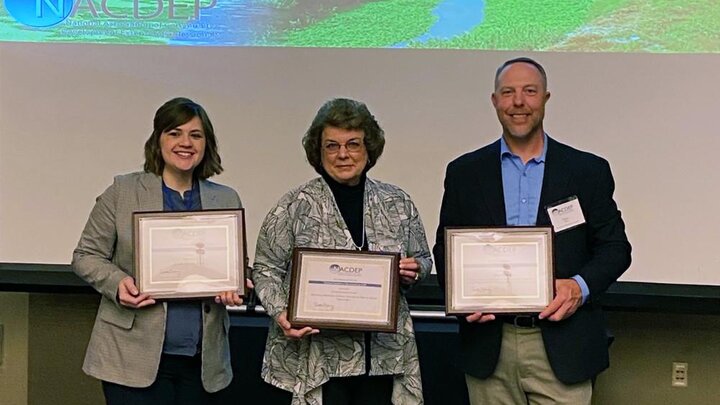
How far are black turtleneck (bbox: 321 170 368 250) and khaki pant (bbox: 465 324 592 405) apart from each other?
50 centimetres

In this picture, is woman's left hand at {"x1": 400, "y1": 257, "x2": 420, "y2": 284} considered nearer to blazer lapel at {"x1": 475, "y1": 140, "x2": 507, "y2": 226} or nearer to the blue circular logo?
blazer lapel at {"x1": 475, "y1": 140, "x2": 507, "y2": 226}

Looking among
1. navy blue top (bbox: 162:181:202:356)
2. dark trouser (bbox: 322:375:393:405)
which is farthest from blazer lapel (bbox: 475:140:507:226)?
navy blue top (bbox: 162:181:202:356)

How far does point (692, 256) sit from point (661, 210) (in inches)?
9.1

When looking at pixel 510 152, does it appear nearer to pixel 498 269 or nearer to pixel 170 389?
pixel 498 269

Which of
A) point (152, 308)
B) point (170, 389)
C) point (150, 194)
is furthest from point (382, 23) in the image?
A: point (170, 389)

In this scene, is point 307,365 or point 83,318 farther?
point 83,318

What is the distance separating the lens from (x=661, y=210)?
3.22 metres

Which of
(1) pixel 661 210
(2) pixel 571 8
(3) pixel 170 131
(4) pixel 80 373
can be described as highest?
(2) pixel 571 8

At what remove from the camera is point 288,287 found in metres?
2.15

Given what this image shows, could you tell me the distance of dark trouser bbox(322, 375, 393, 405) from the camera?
2104mm

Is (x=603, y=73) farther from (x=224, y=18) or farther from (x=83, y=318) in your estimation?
(x=83, y=318)

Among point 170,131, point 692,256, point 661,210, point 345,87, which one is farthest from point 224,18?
point 692,256

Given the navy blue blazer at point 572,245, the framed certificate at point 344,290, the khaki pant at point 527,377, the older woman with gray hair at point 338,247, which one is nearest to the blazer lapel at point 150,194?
the older woman with gray hair at point 338,247

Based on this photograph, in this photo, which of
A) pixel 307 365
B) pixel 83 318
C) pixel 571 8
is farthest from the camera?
pixel 83 318
